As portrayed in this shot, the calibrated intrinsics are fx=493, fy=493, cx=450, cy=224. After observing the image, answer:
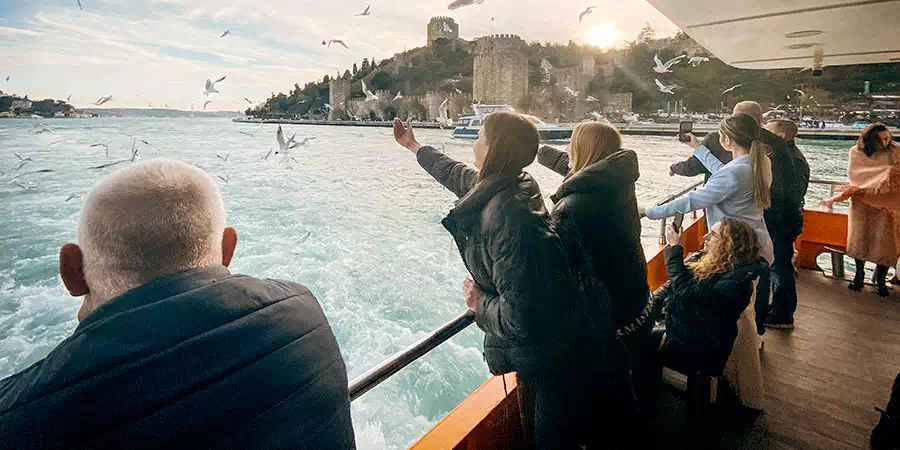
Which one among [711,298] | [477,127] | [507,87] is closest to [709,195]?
[711,298]

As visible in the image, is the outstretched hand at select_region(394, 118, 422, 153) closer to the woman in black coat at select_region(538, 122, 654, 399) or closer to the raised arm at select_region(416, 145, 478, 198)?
the raised arm at select_region(416, 145, 478, 198)

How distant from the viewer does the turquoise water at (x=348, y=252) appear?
548cm

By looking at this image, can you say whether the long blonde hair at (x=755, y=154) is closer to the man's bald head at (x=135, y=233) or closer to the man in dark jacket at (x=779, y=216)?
the man in dark jacket at (x=779, y=216)

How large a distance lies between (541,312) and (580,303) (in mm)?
114

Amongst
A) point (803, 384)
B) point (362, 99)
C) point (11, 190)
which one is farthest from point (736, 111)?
point (362, 99)

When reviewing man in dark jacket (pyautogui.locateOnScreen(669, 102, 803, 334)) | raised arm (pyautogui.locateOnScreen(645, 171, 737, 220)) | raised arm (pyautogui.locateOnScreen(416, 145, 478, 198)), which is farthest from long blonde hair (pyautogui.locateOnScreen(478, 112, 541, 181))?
man in dark jacket (pyautogui.locateOnScreen(669, 102, 803, 334))

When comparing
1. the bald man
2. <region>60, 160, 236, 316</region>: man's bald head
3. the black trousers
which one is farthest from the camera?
the black trousers

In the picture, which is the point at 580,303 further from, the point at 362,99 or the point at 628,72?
the point at 362,99

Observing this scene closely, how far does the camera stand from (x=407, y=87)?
45719mm

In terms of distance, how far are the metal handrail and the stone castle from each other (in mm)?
35338

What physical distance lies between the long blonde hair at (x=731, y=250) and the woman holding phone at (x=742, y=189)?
171 millimetres

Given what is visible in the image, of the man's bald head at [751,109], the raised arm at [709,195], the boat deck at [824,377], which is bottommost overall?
the boat deck at [824,377]

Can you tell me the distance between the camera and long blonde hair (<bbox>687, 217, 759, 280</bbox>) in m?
1.52

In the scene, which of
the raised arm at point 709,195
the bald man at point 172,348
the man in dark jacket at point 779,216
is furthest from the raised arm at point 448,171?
the man in dark jacket at point 779,216
